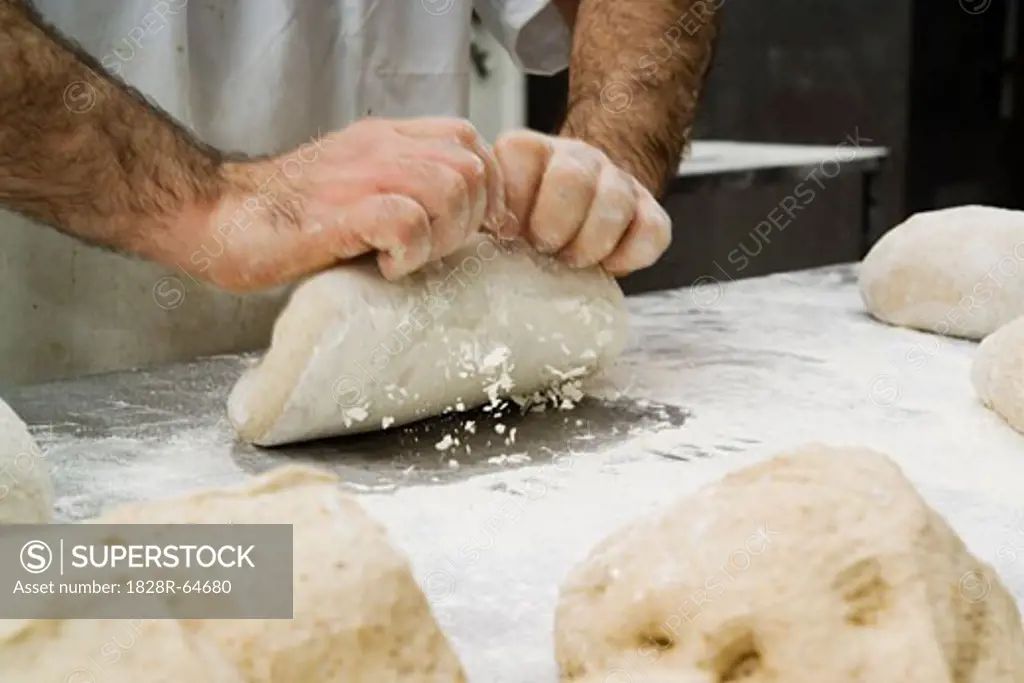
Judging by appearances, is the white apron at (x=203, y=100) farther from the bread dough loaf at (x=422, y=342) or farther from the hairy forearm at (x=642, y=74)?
the bread dough loaf at (x=422, y=342)

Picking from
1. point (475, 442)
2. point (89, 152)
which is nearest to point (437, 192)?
point (475, 442)

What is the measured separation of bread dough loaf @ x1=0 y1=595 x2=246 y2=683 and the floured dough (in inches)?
32.9

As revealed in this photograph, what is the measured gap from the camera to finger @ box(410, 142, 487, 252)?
103 cm

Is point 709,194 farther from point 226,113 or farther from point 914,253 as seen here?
point 226,113

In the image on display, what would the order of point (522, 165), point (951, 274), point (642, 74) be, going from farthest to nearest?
point (642, 74) → point (951, 274) → point (522, 165)

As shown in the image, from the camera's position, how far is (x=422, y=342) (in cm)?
103

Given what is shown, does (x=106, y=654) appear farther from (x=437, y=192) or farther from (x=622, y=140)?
(x=622, y=140)

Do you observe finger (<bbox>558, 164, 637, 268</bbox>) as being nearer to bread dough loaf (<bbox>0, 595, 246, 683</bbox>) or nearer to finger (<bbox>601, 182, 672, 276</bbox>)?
finger (<bbox>601, 182, 672, 276</bbox>)

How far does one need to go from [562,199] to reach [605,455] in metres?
0.27

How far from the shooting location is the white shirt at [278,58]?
1374 mm

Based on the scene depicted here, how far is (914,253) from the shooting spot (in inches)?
57.2

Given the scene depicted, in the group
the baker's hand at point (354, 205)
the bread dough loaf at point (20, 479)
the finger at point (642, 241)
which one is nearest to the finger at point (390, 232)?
the baker's hand at point (354, 205)

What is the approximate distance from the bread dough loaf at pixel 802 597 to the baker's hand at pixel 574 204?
1.72ft

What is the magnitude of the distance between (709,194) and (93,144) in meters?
1.75
